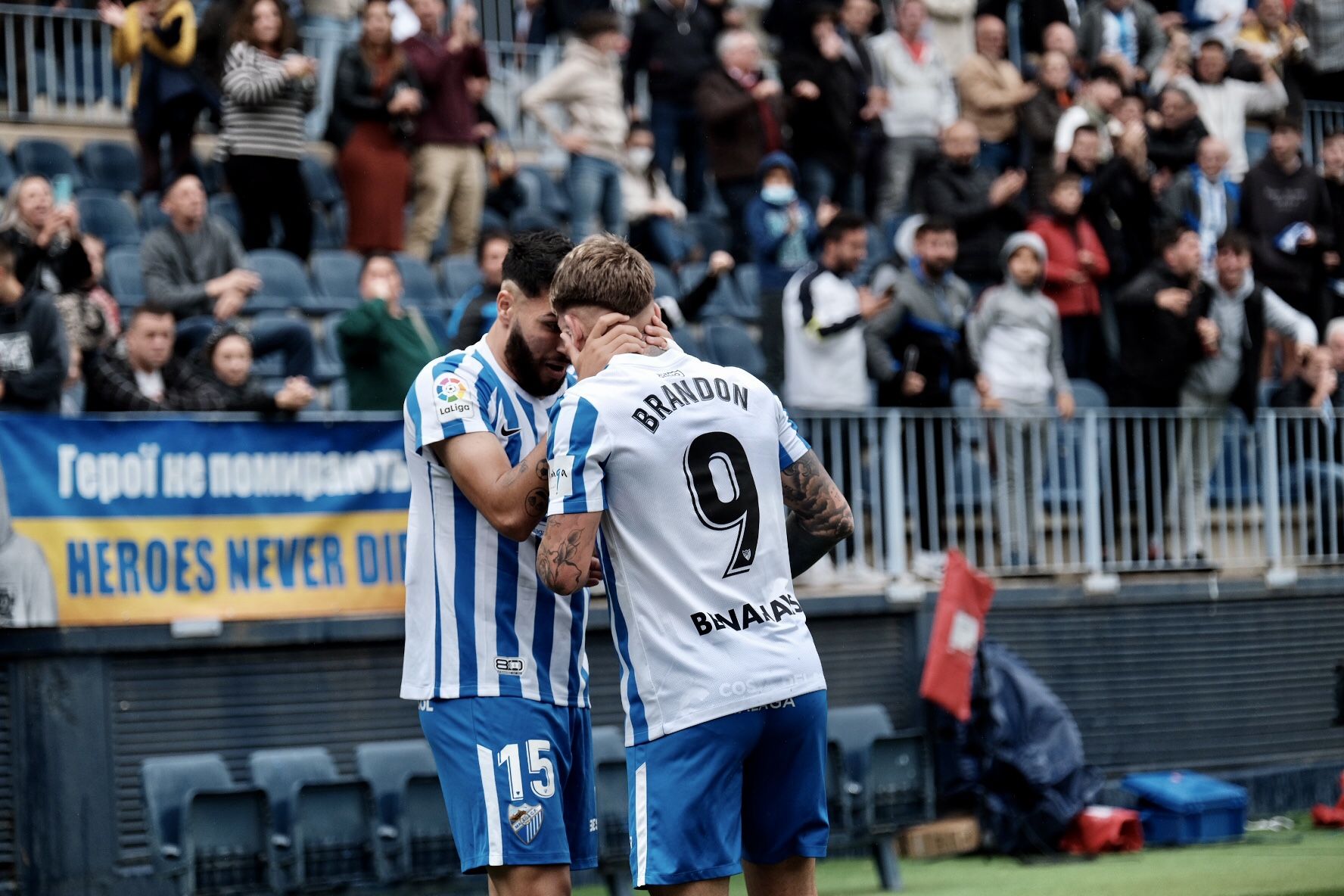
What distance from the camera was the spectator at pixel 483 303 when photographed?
9.87 m

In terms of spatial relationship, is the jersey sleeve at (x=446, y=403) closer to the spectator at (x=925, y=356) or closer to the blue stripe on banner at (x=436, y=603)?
the blue stripe on banner at (x=436, y=603)

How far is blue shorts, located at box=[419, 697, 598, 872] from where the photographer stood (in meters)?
5.32

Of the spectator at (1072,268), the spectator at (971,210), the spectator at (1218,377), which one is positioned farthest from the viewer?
the spectator at (971,210)

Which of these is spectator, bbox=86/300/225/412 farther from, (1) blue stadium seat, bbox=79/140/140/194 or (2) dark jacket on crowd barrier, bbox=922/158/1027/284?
(2) dark jacket on crowd barrier, bbox=922/158/1027/284

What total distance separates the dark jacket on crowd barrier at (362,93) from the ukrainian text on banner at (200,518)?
4.16 metres

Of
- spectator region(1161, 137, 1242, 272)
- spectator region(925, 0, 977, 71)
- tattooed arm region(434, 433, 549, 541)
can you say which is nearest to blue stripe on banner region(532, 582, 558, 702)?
tattooed arm region(434, 433, 549, 541)

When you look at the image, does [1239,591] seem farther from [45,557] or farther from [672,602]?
[672,602]

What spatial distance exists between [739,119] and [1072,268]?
2.73 metres

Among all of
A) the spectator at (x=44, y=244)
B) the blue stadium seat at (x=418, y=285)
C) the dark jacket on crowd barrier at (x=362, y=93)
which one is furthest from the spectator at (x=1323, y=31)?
the spectator at (x=44, y=244)

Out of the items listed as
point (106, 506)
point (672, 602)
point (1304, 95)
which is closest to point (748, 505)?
point (672, 602)

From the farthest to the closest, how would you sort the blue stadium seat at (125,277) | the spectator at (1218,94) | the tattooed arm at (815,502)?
the spectator at (1218,94), the blue stadium seat at (125,277), the tattooed arm at (815,502)

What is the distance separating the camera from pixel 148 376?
984 cm

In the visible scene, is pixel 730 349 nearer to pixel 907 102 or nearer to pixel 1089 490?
pixel 1089 490

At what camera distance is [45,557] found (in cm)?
867
